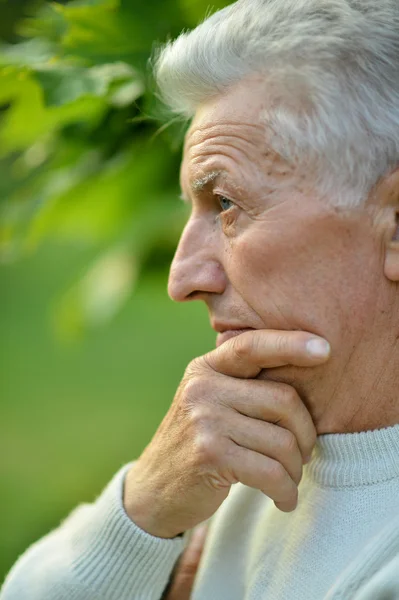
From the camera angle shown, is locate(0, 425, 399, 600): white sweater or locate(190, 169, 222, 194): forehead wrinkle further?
locate(190, 169, 222, 194): forehead wrinkle

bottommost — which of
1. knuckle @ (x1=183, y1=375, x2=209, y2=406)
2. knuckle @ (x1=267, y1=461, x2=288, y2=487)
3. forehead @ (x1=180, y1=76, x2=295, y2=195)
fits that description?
knuckle @ (x1=267, y1=461, x2=288, y2=487)

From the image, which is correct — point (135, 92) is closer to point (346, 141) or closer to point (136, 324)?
point (346, 141)

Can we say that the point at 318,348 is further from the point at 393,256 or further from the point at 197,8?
the point at 197,8

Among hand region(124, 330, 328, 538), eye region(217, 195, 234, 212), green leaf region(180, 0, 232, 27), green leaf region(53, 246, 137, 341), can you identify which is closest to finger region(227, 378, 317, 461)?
hand region(124, 330, 328, 538)

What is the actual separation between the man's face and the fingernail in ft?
0.12

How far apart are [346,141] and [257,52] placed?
0.28 m

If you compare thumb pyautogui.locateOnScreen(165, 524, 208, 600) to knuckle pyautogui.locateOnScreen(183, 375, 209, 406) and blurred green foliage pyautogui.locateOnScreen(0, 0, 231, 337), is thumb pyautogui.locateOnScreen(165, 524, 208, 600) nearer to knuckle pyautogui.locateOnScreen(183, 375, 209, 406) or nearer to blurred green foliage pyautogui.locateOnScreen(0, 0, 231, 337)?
knuckle pyautogui.locateOnScreen(183, 375, 209, 406)

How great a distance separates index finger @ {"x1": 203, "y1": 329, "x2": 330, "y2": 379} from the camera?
173 centimetres

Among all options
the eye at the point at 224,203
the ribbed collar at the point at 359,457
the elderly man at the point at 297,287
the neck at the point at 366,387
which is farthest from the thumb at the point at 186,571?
the eye at the point at 224,203

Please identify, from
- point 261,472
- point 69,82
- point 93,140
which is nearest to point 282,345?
point 261,472

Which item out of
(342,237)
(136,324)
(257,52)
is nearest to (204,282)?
(342,237)

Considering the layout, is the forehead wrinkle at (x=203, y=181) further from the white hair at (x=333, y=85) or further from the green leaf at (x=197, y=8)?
the green leaf at (x=197, y=8)

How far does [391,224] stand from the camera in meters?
1.74

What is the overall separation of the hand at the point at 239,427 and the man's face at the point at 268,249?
0.07m
